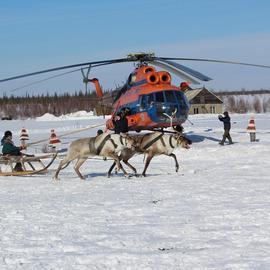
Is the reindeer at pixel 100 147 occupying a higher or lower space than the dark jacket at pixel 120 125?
lower

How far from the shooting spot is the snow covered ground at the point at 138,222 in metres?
5.20

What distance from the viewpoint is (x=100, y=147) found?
12500mm

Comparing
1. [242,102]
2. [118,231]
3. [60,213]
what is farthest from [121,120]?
[242,102]

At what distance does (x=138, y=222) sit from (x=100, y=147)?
18.3 ft

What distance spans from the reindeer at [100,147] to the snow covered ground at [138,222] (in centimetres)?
55

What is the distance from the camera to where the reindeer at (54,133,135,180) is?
12531 millimetres

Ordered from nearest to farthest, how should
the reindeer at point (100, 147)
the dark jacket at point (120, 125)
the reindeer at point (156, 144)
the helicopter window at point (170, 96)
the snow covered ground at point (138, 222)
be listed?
the snow covered ground at point (138, 222) → the reindeer at point (100, 147) → the reindeer at point (156, 144) → the dark jacket at point (120, 125) → the helicopter window at point (170, 96)

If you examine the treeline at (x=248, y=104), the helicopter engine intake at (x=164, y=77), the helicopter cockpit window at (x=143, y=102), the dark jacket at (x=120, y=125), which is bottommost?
the treeline at (x=248, y=104)

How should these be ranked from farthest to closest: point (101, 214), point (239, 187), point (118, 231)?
point (239, 187) < point (101, 214) < point (118, 231)

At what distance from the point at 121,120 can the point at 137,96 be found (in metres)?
3.53

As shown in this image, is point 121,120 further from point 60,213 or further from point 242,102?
point 242,102

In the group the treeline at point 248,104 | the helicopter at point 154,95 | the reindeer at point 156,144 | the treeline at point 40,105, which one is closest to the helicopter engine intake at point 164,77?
the helicopter at point 154,95

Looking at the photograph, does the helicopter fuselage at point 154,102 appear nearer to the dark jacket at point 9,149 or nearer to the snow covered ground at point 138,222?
the dark jacket at point 9,149

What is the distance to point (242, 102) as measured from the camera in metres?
123
